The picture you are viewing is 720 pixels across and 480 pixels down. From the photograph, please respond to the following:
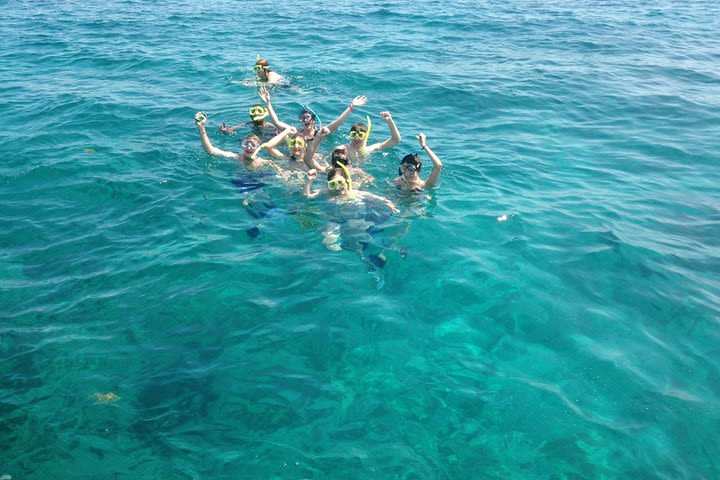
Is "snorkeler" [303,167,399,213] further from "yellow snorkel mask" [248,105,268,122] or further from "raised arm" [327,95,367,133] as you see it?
"yellow snorkel mask" [248,105,268,122]

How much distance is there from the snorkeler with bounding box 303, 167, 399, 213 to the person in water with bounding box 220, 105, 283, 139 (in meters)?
2.96

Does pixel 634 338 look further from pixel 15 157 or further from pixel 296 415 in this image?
pixel 15 157

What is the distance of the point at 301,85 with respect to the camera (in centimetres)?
1639

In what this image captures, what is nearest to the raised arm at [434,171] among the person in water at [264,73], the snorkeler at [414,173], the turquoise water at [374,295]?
the snorkeler at [414,173]

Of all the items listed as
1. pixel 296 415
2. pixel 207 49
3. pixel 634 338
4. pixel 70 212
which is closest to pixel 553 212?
pixel 634 338

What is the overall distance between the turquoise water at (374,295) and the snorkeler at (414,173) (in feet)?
1.05

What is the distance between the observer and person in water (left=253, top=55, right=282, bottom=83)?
15.2 m

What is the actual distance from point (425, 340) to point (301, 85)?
11685 millimetres

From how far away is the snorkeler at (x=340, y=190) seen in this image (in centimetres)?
904

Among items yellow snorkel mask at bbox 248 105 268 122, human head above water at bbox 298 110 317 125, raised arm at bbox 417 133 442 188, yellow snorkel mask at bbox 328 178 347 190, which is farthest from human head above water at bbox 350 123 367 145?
yellow snorkel mask at bbox 248 105 268 122

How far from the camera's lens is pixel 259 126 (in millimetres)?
12336

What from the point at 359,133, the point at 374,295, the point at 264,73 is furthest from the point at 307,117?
the point at 264,73

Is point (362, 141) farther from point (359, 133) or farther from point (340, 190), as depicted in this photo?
point (340, 190)

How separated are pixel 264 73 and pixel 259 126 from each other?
396 cm
